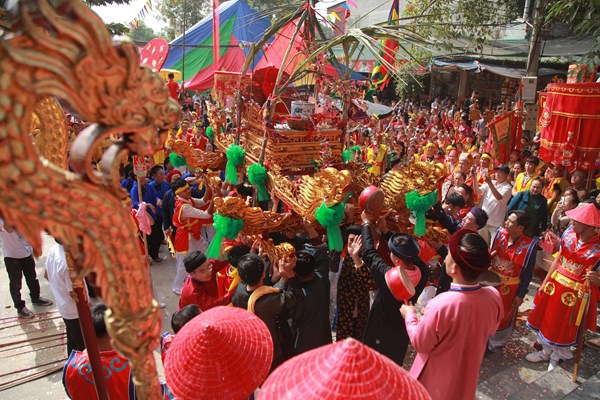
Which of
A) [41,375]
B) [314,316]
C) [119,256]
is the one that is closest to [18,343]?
[41,375]

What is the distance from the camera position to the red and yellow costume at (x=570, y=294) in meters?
3.62

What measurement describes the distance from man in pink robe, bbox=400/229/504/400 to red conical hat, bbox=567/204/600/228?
1834mm

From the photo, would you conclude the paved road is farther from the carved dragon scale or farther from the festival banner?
the carved dragon scale

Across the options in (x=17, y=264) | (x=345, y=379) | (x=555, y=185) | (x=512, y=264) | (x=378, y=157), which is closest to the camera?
(x=345, y=379)

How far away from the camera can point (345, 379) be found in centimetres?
86

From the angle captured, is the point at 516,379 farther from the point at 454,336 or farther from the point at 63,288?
the point at 63,288

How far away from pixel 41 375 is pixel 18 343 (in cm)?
65

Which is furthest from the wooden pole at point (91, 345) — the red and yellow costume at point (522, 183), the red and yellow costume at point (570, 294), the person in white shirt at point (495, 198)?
the red and yellow costume at point (522, 183)

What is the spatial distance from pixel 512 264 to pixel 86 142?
405 cm

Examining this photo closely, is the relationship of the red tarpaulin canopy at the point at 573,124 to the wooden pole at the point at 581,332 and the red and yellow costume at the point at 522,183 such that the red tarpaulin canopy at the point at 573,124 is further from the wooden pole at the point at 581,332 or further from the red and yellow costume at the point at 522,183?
the wooden pole at the point at 581,332

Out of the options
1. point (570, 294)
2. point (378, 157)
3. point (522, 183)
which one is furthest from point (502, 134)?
point (570, 294)

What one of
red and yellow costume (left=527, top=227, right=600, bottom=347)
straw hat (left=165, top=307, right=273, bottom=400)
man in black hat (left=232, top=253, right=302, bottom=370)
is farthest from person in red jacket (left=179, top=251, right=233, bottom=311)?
red and yellow costume (left=527, top=227, right=600, bottom=347)

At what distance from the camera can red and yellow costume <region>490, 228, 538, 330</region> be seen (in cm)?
381

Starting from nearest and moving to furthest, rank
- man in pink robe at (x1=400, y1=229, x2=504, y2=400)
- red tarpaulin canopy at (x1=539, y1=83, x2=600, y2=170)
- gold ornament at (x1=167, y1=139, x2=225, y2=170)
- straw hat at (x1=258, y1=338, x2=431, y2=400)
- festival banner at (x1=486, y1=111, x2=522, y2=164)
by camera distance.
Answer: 1. straw hat at (x1=258, y1=338, x2=431, y2=400)
2. man in pink robe at (x1=400, y1=229, x2=504, y2=400)
3. red tarpaulin canopy at (x1=539, y1=83, x2=600, y2=170)
4. gold ornament at (x1=167, y1=139, x2=225, y2=170)
5. festival banner at (x1=486, y1=111, x2=522, y2=164)
